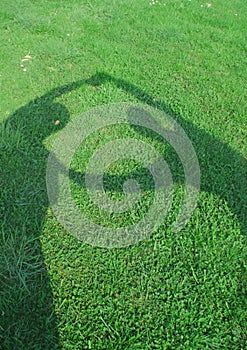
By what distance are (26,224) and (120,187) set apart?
0.89 m

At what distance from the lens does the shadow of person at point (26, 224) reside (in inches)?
86.0

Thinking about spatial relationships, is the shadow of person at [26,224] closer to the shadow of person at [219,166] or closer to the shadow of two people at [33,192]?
the shadow of two people at [33,192]

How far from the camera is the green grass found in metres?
2.24

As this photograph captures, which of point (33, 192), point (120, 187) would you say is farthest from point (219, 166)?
point (33, 192)

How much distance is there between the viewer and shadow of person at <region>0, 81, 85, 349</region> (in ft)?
7.16

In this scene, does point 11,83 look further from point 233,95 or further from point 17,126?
point 233,95

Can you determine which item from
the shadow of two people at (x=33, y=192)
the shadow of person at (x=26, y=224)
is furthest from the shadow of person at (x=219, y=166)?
the shadow of person at (x=26, y=224)

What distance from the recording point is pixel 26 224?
2.71 meters

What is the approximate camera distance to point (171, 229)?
2.73 metres

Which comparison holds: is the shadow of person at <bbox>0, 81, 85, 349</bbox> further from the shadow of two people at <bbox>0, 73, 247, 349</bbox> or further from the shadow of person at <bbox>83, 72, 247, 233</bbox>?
the shadow of person at <bbox>83, 72, 247, 233</bbox>

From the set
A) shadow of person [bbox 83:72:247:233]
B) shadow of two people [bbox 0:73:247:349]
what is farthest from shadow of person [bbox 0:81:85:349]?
shadow of person [bbox 83:72:247:233]

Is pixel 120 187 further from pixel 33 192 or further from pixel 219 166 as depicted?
pixel 219 166

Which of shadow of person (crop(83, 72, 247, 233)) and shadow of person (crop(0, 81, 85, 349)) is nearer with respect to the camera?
shadow of person (crop(0, 81, 85, 349))

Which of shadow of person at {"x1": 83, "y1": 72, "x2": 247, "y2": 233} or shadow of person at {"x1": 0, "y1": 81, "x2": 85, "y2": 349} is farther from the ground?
shadow of person at {"x1": 83, "y1": 72, "x2": 247, "y2": 233}
